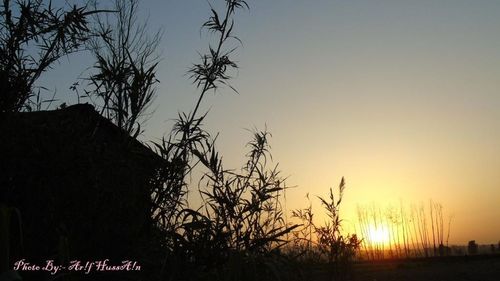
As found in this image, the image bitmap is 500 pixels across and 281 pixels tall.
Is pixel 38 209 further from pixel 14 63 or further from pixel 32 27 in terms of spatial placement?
pixel 32 27

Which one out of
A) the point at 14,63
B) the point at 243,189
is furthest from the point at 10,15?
the point at 243,189

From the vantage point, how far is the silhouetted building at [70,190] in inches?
136

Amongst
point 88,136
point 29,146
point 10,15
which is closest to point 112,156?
point 88,136

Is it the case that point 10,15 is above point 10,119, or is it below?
above

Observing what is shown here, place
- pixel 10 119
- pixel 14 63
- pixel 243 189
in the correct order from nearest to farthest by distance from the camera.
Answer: pixel 10 119, pixel 14 63, pixel 243 189

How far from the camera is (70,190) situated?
3631mm

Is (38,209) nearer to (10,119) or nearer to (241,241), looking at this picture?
(10,119)

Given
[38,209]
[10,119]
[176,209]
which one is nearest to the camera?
[38,209]

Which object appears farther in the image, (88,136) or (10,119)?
(88,136)

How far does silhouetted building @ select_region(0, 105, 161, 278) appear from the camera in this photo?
3455 millimetres

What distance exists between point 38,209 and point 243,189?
73.2 inches

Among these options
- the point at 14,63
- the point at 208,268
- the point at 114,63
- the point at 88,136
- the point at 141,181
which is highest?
the point at 114,63

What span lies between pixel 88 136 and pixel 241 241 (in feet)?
5.03

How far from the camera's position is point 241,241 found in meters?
4.15
